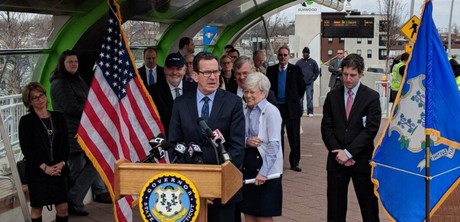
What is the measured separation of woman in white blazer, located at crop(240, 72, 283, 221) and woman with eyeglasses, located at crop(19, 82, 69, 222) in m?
1.92

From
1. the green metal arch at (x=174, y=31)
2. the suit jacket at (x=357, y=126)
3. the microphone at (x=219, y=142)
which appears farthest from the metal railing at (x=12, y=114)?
the green metal arch at (x=174, y=31)

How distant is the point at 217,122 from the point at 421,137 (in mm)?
2049

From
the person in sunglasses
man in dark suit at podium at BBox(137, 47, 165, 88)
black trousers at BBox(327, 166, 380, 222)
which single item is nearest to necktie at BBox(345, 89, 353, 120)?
black trousers at BBox(327, 166, 380, 222)

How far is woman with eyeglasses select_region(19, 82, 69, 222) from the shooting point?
6758 mm

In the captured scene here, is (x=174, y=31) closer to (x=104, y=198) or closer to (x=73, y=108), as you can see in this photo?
(x=104, y=198)

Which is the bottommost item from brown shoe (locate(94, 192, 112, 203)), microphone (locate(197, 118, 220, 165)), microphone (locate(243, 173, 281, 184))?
brown shoe (locate(94, 192, 112, 203))

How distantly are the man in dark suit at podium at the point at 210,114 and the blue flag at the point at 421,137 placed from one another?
1636 millimetres

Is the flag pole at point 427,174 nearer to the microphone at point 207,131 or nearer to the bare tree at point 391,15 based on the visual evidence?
the microphone at point 207,131

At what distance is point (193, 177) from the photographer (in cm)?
426

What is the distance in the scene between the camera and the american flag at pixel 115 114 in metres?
6.40

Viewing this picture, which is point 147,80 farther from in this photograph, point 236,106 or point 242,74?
point 236,106

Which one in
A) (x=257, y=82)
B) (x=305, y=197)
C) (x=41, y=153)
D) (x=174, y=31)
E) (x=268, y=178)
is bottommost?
(x=305, y=197)

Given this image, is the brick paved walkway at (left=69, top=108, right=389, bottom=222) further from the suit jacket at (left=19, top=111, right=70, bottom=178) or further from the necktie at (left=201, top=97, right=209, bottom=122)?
the necktie at (left=201, top=97, right=209, bottom=122)

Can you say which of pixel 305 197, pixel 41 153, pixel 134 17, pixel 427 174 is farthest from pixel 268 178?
pixel 134 17
